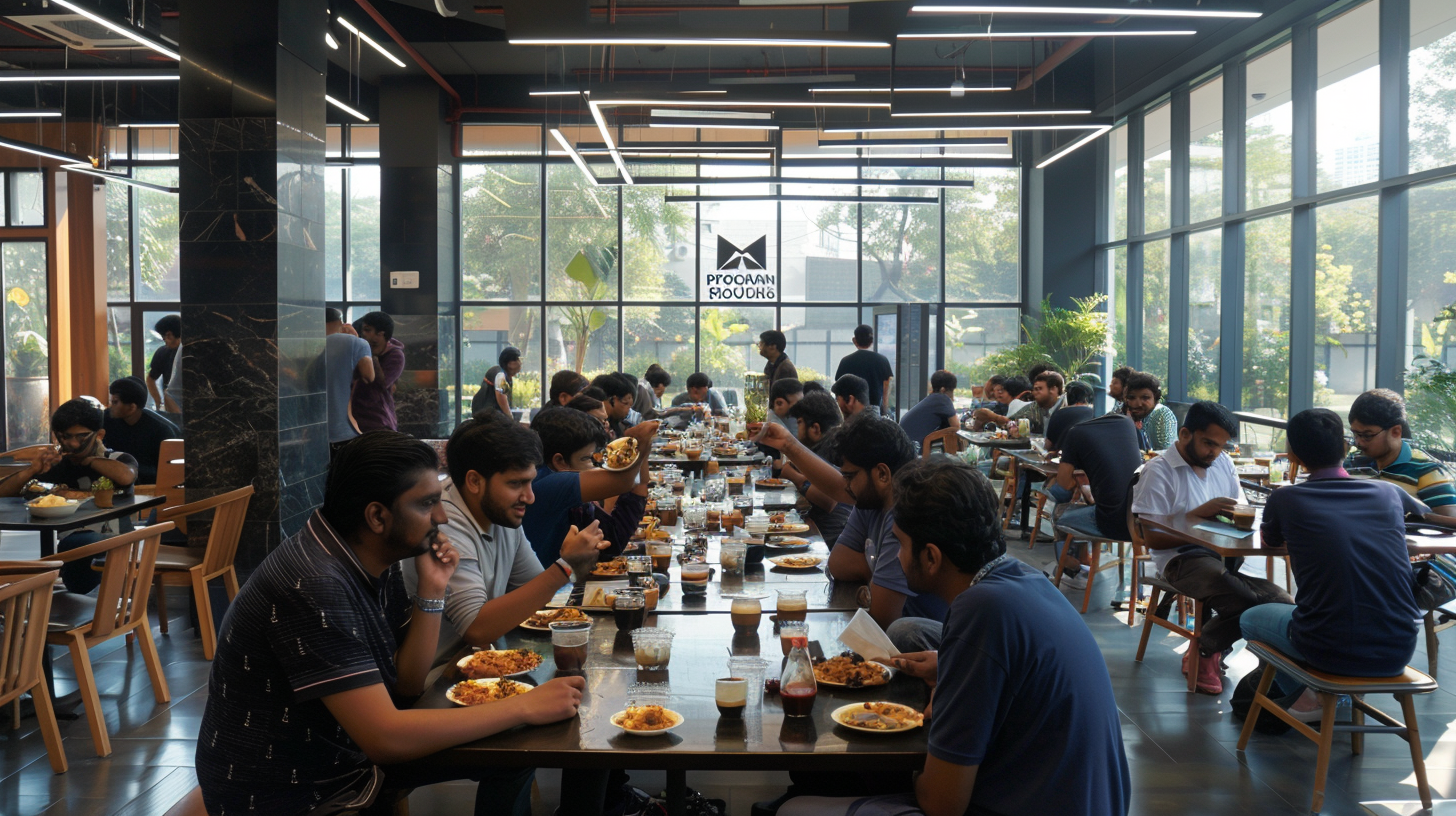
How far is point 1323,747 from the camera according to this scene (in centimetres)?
337

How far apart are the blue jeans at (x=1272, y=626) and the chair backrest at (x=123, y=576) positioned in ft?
14.2

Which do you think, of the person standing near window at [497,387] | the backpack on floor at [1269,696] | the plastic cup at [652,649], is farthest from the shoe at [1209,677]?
the person standing near window at [497,387]

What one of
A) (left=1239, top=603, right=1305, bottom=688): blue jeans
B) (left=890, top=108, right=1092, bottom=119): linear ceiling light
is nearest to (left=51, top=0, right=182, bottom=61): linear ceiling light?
(left=890, top=108, right=1092, bottom=119): linear ceiling light

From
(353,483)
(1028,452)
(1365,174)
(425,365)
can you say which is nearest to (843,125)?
(1028,452)

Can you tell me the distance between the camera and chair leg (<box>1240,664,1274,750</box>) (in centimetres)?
374

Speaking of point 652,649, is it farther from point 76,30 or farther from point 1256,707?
point 76,30

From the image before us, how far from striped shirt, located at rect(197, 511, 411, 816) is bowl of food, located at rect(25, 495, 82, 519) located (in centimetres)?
351

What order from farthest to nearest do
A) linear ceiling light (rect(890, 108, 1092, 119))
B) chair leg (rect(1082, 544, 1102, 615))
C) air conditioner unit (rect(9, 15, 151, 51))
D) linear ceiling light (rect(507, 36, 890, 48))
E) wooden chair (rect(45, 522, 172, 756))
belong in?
linear ceiling light (rect(890, 108, 1092, 119)), air conditioner unit (rect(9, 15, 151, 51)), chair leg (rect(1082, 544, 1102, 615)), linear ceiling light (rect(507, 36, 890, 48)), wooden chair (rect(45, 522, 172, 756))

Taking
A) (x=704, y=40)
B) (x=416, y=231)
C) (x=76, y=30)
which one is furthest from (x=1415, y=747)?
(x=416, y=231)

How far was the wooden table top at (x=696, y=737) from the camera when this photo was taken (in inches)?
76.8

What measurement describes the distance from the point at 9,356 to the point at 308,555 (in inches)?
511

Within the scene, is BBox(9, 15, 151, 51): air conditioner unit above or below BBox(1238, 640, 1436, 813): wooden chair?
above

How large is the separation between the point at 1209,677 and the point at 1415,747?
1.16 m

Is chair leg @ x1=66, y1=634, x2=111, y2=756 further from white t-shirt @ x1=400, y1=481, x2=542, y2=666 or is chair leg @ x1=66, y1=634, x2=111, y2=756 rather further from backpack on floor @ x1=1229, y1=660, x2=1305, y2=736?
backpack on floor @ x1=1229, y1=660, x2=1305, y2=736
